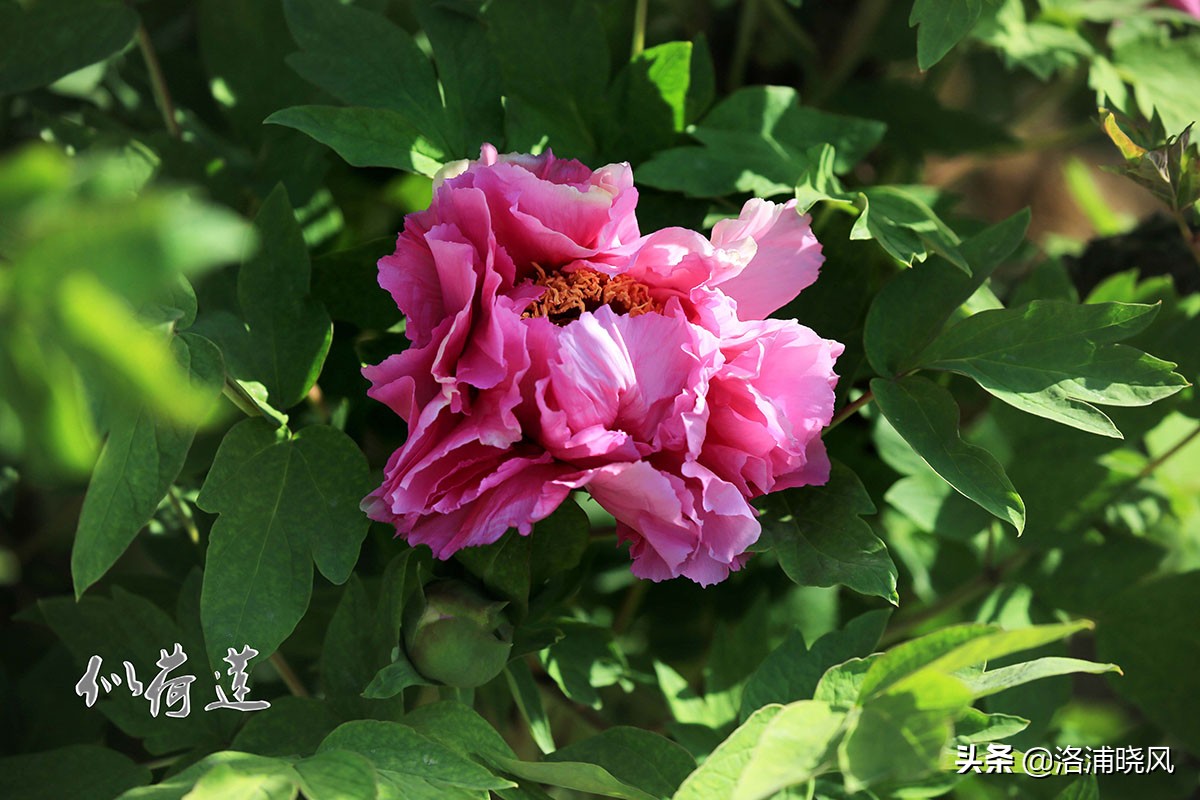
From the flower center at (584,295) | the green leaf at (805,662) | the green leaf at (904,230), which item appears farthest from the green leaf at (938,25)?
the green leaf at (805,662)

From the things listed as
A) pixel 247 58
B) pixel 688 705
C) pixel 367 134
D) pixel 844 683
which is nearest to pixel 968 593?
pixel 688 705

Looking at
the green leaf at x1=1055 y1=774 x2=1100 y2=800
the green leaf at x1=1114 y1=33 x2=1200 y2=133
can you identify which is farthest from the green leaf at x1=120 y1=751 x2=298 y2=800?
the green leaf at x1=1114 y1=33 x2=1200 y2=133

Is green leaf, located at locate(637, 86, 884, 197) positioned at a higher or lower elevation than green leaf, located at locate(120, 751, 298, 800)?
higher

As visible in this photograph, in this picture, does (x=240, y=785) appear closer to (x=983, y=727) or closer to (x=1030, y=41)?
(x=983, y=727)

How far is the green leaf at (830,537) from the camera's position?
0.58 metres

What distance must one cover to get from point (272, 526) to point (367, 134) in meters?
0.22

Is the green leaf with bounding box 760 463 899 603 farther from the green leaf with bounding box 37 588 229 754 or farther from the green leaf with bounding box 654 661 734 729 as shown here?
the green leaf with bounding box 37 588 229 754

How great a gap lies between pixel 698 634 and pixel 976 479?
474 millimetres

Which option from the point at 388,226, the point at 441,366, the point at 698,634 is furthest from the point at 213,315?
the point at 698,634

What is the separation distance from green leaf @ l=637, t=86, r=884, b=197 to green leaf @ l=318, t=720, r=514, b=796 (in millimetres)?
344

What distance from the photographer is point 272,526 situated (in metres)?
0.59

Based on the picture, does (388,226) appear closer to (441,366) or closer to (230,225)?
(441,366)

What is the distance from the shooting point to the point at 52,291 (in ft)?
1.02

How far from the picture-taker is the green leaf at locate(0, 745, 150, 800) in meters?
0.65
